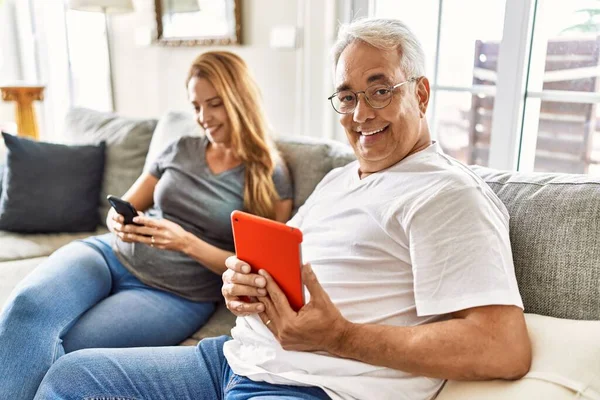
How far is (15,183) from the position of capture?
2.11 m

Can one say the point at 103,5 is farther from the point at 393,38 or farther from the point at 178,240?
the point at 393,38

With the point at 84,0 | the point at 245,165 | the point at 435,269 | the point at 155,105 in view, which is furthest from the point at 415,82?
the point at 155,105

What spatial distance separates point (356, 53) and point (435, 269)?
479mm

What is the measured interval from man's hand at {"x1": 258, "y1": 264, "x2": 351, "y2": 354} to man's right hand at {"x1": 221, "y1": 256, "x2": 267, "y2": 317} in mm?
44

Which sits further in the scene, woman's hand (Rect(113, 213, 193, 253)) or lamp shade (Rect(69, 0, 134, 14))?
lamp shade (Rect(69, 0, 134, 14))

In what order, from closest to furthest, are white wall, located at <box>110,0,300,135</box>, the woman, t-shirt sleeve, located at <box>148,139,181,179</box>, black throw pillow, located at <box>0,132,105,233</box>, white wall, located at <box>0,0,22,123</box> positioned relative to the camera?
the woman → t-shirt sleeve, located at <box>148,139,181,179</box> → black throw pillow, located at <box>0,132,105,233</box> → white wall, located at <box>110,0,300,135</box> → white wall, located at <box>0,0,22,123</box>

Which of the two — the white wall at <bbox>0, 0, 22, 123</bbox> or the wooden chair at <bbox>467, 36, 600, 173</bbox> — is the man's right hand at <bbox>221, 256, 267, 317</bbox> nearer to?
the wooden chair at <bbox>467, 36, 600, 173</bbox>

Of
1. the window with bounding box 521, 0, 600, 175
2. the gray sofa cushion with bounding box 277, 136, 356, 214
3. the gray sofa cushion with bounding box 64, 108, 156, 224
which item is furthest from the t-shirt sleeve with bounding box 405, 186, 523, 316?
the gray sofa cushion with bounding box 64, 108, 156, 224

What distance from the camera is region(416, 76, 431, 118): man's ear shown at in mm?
1099

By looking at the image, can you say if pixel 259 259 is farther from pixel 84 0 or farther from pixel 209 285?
pixel 84 0

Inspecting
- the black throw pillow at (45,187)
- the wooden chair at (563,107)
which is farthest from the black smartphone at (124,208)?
the wooden chair at (563,107)

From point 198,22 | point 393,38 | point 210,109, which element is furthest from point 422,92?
point 198,22

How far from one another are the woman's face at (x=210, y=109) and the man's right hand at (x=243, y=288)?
681mm

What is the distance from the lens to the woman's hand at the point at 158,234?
146 cm
